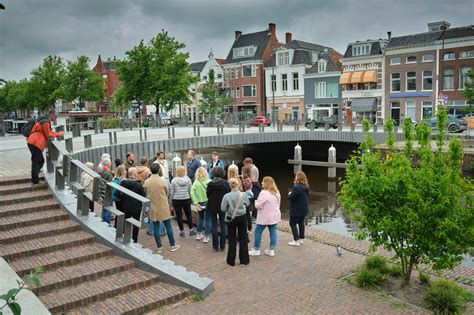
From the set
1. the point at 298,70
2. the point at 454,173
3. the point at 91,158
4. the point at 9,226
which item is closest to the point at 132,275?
the point at 9,226

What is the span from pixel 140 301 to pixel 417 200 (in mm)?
4226

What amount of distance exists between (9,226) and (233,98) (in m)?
54.7

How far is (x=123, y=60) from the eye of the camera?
4353 cm

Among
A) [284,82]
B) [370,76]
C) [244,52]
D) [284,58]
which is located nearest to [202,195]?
[370,76]

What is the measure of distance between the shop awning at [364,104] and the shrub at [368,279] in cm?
4073

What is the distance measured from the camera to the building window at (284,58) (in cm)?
5553

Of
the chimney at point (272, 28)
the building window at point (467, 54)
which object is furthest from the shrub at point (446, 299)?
the chimney at point (272, 28)

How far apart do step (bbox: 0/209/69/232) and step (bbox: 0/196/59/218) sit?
80mm

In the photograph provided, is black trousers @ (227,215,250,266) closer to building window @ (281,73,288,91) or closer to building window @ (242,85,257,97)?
building window @ (281,73,288,91)

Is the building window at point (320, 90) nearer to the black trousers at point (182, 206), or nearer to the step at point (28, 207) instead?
the black trousers at point (182, 206)

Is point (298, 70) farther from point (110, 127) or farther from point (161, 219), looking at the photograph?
point (161, 219)

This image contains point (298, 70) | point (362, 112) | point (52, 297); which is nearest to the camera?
point (52, 297)

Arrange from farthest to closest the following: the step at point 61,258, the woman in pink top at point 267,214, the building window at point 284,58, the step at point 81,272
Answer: the building window at point 284,58 → the woman in pink top at point 267,214 → the step at point 61,258 → the step at point 81,272

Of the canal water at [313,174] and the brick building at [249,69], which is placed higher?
the brick building at [249,69]
